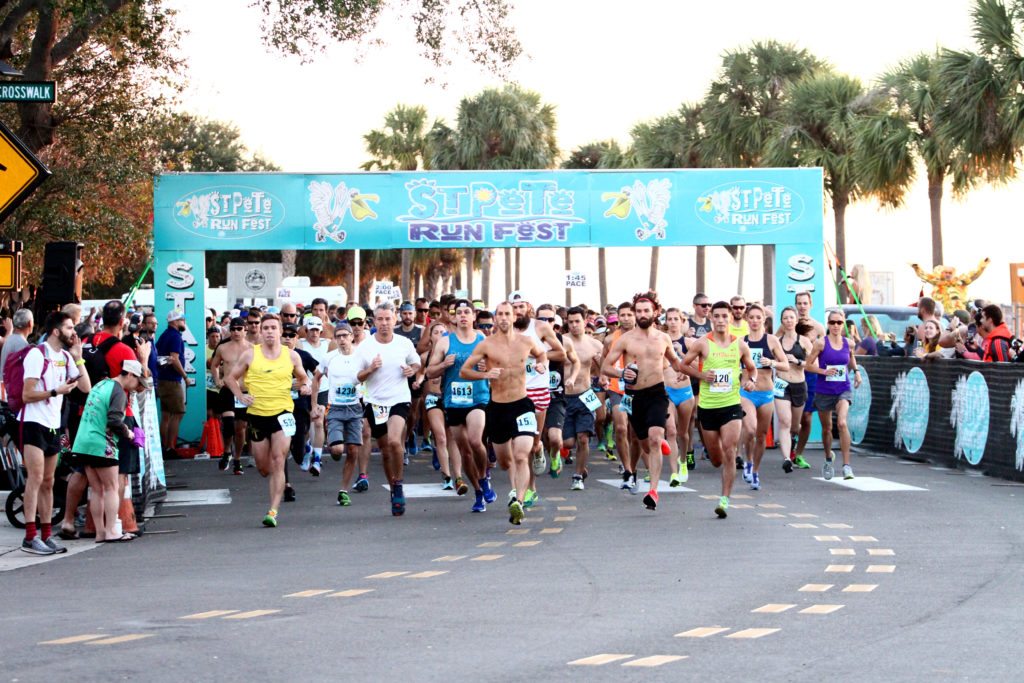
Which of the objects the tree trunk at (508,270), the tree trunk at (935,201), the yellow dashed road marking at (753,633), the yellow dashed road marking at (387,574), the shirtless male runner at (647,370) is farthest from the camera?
the tree trunk at (508,270)

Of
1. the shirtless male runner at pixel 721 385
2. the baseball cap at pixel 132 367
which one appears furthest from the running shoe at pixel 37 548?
the shirtless male runner at pixel 721 385

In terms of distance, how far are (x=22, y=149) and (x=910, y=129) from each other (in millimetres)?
32874

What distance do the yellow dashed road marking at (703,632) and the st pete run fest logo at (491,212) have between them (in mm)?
15298

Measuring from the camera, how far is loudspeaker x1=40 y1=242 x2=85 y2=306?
1448cm

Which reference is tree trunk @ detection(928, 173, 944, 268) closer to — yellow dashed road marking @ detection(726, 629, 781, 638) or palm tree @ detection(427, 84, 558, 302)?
palm tree @ detection(427, 84, 558, 302)

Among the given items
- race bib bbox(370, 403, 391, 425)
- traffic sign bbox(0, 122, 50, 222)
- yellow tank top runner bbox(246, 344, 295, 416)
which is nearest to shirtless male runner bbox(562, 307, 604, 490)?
race bib bbox(370, 403, 391, 425)

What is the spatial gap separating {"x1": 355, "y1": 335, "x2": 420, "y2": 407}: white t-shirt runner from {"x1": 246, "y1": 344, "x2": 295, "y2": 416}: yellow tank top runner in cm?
95

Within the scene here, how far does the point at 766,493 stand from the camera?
16000mm

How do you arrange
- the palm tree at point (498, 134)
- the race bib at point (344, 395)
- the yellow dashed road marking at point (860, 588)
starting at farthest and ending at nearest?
the palm tree at point (498, 134)
the race bib at point (344, 395)
the yellow dashed road marking at point (860, 588)

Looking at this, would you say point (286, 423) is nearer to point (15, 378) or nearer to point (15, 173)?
point (15, 378)

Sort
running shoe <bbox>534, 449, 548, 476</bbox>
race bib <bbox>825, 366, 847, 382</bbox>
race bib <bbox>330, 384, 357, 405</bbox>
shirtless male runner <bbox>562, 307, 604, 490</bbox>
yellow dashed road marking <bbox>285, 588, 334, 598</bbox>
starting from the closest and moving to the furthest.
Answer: yellow dashed road marking <bbox>285, 588, 334, 598</bbox> → race bib <bbox>330, 384, 357, 405</bbox> → running shoe <bbox>534, 449, 548, 476</bbox> → shirtless male runner <bbox>562, 307, 604, 490</bbox> → race bib <bbox>825, 366, 847, 382</bbox>

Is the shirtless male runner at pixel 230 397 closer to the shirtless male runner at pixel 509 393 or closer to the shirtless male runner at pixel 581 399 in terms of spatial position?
the shirtless male runner at pixel 581 399

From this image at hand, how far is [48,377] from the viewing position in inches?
476

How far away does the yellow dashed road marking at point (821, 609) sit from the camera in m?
8.62
